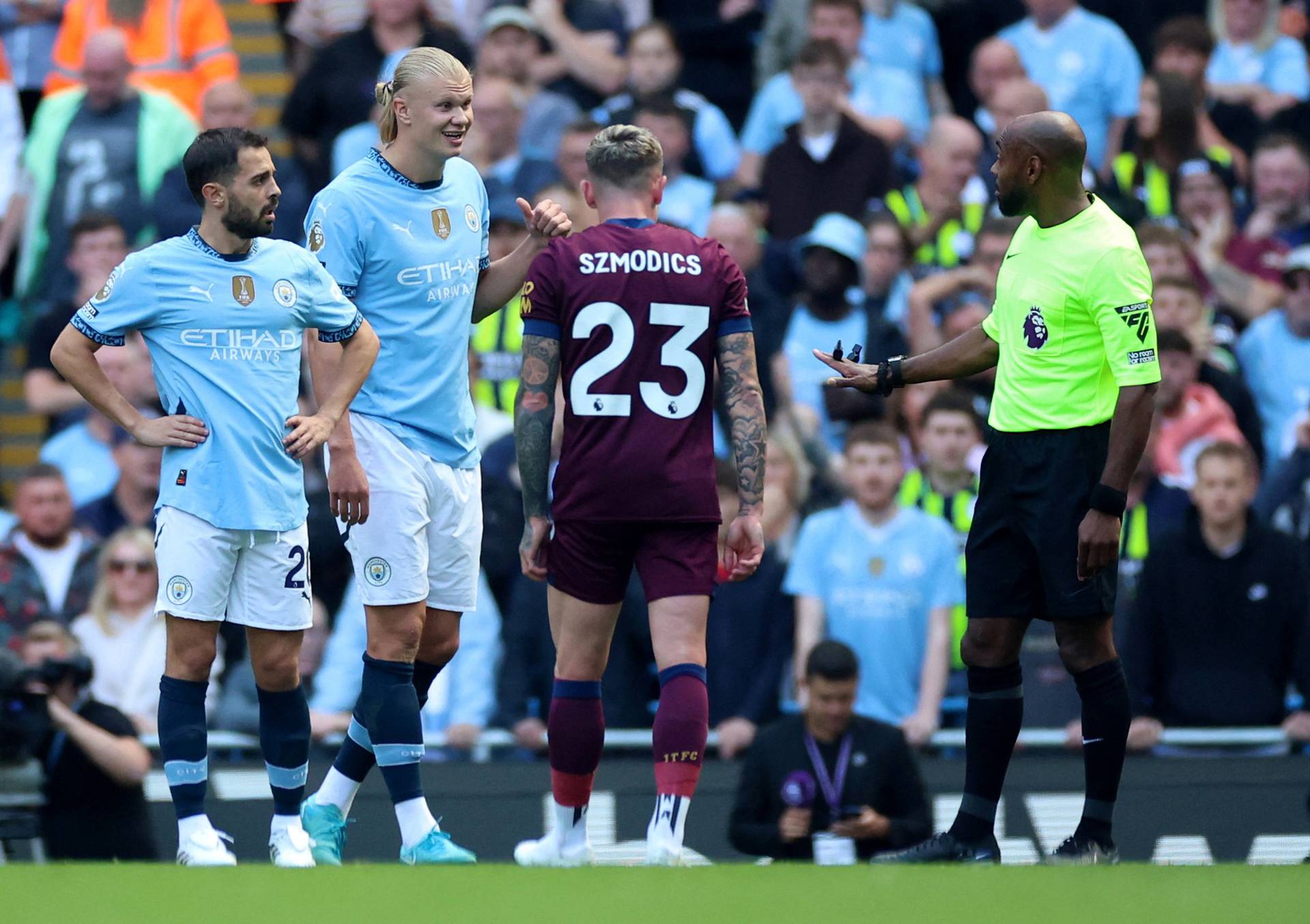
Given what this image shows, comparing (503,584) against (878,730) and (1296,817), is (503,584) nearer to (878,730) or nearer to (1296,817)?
(878,730)

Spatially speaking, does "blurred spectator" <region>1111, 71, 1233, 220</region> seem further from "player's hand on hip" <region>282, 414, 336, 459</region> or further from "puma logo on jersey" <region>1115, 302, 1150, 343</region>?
"player's hand on hip" <region>282, 414, 336, 459</region>

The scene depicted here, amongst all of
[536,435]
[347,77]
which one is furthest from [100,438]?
[536,435]

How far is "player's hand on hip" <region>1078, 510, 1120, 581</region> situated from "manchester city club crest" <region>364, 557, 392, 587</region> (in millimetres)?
2195

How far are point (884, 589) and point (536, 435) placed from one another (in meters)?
3.76

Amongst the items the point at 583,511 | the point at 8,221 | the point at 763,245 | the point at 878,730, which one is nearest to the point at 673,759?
the point at 583,511

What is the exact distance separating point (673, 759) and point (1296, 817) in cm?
383

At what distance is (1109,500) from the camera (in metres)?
6.43

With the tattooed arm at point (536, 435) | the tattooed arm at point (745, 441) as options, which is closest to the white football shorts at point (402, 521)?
the tattooed arm at point (536, 435)

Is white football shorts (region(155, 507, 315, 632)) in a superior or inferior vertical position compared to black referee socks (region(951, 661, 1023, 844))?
superior

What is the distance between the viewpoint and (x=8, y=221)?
42.0 ft

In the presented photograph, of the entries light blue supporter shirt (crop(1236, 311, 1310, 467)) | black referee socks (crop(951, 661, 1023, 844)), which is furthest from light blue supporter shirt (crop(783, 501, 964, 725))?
black referee socks (crop(951, 661, 1023, 844))

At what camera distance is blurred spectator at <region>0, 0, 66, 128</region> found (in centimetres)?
1368

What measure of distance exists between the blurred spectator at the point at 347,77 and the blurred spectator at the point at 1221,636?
5.59 meters

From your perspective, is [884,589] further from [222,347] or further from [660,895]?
[660,895]
